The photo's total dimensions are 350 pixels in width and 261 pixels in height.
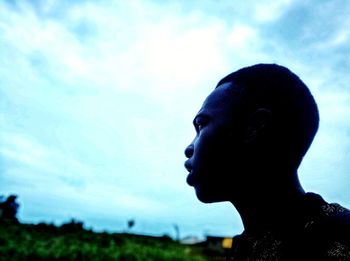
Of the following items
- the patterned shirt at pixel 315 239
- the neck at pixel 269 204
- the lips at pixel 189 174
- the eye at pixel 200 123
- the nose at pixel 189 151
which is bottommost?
the patterned shirt at pixel 315 239

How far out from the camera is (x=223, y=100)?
162 cm

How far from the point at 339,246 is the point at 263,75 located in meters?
0.84

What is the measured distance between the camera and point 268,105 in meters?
1.50

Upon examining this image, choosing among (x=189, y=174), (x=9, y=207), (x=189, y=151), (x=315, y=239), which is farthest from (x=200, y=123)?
(x=9, y=207)

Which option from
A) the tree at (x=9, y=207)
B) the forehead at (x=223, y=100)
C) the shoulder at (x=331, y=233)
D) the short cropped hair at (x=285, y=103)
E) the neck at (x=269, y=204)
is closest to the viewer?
the shoulder at (x=331, y=233)

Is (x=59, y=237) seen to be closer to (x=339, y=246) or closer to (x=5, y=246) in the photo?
(x=5, y=246)

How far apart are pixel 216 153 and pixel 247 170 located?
15cm

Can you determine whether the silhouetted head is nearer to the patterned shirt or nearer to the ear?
the ear

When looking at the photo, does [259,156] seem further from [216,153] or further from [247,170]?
[216,153]

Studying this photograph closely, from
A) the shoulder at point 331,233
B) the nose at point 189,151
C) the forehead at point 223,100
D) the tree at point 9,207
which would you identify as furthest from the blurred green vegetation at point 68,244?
the shoulder at point 331,233

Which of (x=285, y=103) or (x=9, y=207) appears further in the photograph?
(x=9, y=207)

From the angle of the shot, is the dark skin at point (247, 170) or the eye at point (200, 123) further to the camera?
the eye at point (200, 123)

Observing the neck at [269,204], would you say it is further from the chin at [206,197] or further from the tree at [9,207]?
the tree at [9,207]

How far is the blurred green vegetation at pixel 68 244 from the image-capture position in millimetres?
13055
